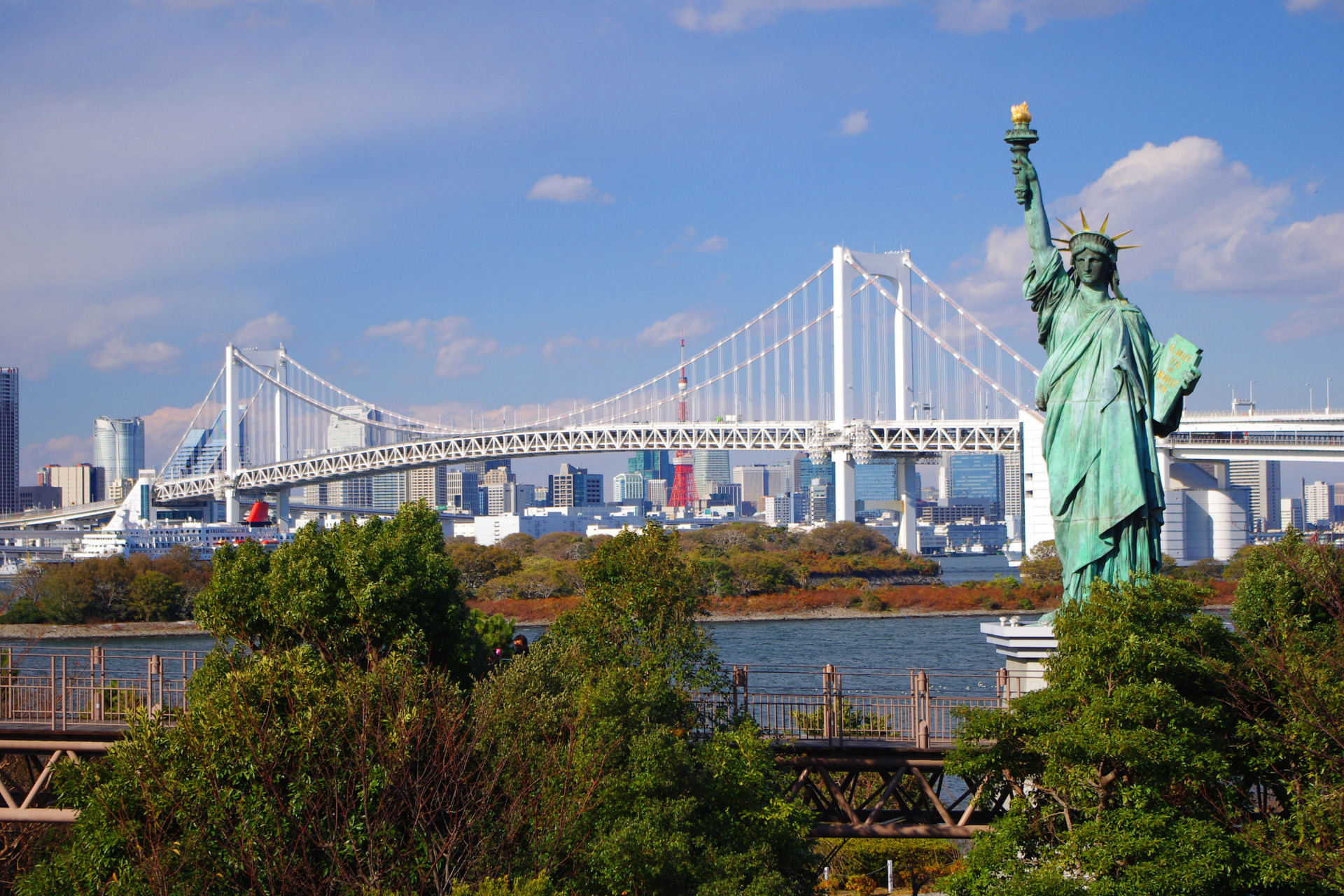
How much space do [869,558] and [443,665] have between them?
45889 millimetres

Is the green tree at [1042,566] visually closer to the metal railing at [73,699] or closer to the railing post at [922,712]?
the railing post at [922,712]

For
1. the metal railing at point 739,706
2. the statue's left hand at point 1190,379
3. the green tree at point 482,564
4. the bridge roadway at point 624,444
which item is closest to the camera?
the statue's left hand at point 1190,379

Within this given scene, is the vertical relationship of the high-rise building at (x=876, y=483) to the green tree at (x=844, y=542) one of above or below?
above

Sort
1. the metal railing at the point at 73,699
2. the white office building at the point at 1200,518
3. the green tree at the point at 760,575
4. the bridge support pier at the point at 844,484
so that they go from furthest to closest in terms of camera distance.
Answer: the bridge support pier at the point at 844,484 < the white office building at the point at 1200,518 < the green tree at the point at 760,575 < the metal railing at the point at 73,699

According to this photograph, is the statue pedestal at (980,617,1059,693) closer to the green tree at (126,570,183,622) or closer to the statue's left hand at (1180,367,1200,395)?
the statue's left hand at (1180,367,1200,395)

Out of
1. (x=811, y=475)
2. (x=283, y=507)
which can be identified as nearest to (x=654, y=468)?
(x=811, y=475)

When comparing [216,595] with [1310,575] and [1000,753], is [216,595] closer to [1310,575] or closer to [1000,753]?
[1000,753]

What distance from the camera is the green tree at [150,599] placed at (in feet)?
135

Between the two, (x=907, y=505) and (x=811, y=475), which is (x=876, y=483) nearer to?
(x=811, y=475)

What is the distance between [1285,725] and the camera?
6.94m

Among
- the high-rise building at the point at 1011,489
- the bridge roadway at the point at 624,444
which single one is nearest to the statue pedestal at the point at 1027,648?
the bridge roadway at the point at 624,444

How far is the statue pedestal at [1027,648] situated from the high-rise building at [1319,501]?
15070 cm

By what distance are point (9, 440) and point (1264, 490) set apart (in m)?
128

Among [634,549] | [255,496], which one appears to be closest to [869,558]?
[255,496]
